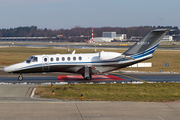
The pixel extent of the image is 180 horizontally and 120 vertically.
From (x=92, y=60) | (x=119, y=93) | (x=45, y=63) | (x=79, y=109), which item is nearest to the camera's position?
(x=79, y=109)

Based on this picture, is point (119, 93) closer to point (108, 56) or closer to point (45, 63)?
point (108, 56)

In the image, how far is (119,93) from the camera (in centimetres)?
2034

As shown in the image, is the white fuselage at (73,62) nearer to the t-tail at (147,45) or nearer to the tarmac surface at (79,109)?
the t-tail at (147,45)

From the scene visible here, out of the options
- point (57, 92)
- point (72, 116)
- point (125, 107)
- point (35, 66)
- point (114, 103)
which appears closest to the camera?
point (72, 116)

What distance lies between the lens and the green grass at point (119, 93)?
18422 mm

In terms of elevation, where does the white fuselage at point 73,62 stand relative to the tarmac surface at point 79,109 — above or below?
above

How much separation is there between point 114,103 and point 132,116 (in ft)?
10.5

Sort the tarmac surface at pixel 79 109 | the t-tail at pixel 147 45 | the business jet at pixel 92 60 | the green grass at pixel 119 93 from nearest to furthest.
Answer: the tarmac surface at pixel 79 109, the green grass at pixel 119 93, the business jet at pixel 92 60, the t-tail at pixel 147 45

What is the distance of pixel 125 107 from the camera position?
51.9 feet

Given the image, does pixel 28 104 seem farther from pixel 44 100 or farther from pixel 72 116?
pixel 72 116

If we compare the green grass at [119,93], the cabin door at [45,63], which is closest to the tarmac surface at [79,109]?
the green grass at [119,93]

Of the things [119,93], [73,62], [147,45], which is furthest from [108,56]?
[119,93]

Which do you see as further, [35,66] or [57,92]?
[35,66]

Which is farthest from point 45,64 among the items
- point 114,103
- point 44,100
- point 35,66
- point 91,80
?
point 114,103
